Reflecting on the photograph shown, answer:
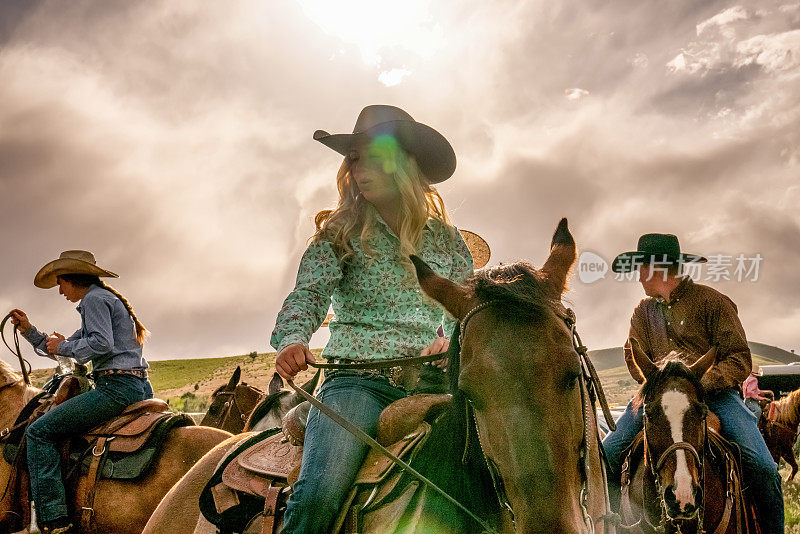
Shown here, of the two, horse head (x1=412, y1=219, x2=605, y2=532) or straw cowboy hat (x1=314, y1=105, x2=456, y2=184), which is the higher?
straw cowboy hat (x1=314, y1=105, x2=456, y2=184)

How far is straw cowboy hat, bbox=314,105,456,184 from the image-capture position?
3215 mm

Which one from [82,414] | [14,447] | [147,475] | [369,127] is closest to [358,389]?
[369,127]

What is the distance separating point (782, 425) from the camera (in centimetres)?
1028

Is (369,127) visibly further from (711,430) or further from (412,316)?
(711,430)

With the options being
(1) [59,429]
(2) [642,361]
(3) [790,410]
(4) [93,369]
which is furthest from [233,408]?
(3) [790,410]

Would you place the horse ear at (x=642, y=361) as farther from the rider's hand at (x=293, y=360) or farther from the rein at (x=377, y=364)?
the rider's hand at (x=293, y=360)

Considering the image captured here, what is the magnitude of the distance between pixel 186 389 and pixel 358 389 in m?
45.0

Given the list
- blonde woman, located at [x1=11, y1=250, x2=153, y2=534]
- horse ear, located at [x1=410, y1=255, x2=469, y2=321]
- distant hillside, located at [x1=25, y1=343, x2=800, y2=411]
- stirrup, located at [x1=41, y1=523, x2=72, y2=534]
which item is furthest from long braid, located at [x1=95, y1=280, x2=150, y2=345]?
distant hillside, located at [x1=25, y1=343, x2=800, y2=411]

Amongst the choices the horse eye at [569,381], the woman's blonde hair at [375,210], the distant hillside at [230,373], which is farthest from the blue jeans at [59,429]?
the distant hillside at [230,373]

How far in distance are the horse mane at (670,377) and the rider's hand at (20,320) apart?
22.4ft

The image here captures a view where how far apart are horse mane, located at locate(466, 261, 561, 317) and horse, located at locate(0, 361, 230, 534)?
14.5 feet

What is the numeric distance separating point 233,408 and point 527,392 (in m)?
8.07

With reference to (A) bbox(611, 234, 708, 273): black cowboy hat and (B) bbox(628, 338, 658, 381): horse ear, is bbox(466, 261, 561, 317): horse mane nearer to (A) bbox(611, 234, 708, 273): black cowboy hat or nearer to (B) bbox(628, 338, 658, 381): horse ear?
(B) bbox(628, 338, 658, 381): horse ear

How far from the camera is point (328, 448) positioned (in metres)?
2.30
